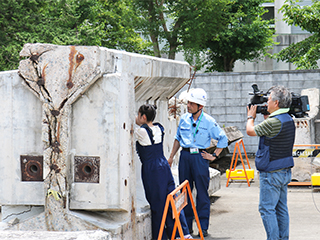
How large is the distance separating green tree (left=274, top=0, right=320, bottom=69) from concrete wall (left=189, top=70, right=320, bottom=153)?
1998 millimetres

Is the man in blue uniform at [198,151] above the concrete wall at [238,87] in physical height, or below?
below

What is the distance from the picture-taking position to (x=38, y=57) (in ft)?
15.2

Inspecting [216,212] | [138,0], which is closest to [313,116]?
[216,212]

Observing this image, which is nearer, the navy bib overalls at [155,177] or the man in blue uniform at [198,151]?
the navy bib overalls at [155,177]

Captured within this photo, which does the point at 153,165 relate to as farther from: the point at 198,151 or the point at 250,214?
the point at 250,214

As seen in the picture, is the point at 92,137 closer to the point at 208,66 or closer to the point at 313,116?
the point at 313,116

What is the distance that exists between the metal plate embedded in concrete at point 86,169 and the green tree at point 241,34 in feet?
63.8

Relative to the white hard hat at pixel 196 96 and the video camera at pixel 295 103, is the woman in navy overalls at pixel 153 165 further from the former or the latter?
the video camera at pixel 295 103

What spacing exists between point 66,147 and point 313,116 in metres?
8.71

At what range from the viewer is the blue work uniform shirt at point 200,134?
5941mm

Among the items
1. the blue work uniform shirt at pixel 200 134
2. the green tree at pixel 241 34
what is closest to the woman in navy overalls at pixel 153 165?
the blue work uniform shirt at pixel 200 134

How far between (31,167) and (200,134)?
222 centimetres

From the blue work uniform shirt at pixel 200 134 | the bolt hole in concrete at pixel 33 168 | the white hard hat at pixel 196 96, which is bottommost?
the bolt hole in concrete at pixel 33 168

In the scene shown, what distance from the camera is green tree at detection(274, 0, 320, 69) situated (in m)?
15.1
